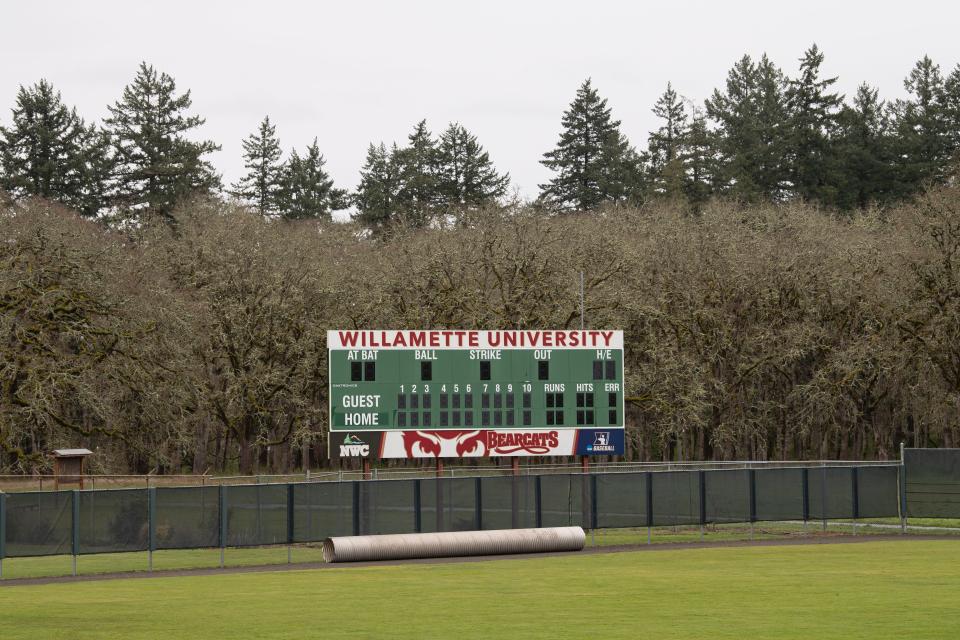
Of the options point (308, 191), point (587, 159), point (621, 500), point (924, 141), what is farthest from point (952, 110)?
point (621, 500)

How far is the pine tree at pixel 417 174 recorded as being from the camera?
104 meters

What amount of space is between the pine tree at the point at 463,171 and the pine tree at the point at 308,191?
9.70m

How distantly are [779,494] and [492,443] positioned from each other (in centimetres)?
888

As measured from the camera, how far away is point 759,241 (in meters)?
67.1

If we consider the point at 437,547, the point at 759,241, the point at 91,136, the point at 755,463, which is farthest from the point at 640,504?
the point at 91,136

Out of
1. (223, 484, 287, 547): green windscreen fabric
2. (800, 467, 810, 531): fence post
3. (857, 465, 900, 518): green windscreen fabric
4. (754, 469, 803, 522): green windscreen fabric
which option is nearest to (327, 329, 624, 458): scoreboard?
(754, 469, 803, 522): green windscreen fabric

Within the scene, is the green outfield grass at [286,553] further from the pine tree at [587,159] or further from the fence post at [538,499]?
the pine tree at [587,159]

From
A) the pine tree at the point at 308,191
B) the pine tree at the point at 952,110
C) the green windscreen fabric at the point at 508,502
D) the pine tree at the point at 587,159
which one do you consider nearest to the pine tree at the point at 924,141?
the pine tree at the point at 952,110

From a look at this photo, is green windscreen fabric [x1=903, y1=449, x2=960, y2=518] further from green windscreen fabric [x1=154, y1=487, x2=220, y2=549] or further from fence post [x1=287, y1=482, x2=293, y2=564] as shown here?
green windscreen fabric [x1=154, y1=487, x2=220, y2=549]

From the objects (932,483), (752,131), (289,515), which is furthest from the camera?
(752,131)

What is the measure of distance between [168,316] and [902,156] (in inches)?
2479

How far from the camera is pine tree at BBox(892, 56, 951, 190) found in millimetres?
95000

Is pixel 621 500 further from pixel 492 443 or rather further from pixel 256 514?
pixel 256 514

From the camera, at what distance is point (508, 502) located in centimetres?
3553
